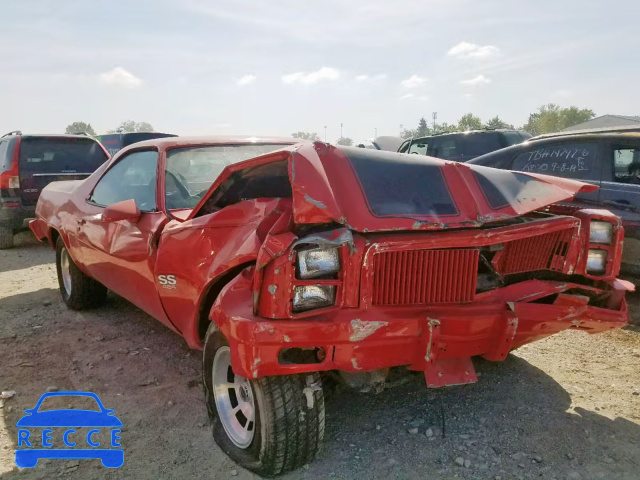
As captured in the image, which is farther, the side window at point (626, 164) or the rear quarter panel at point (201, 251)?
the side window at point (626, 164)

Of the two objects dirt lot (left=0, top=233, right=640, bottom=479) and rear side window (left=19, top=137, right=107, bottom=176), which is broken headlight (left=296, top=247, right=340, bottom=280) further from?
rear side window (left=19, top=137, right=107, bottom=176)

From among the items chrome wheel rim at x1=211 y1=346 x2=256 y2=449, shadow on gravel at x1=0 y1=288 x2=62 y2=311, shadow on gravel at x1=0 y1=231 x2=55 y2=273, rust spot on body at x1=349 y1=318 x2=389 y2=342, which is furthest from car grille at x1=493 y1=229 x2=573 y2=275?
shadow on gravel at x1=0 y1=231 x2=55 y2=273

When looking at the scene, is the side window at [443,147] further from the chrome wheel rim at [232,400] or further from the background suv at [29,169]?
the chrome wheel rim at [232,400]

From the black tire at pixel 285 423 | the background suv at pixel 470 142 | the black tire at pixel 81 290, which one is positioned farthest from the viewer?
the background suv at pixel 470 142

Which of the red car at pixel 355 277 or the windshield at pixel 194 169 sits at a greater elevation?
the windshield at pixel 194 169

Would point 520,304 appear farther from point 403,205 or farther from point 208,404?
point 208,404

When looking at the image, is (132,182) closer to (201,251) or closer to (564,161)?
(201,251)

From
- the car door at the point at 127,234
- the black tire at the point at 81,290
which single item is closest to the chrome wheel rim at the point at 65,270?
the black tire at the point at 81,290

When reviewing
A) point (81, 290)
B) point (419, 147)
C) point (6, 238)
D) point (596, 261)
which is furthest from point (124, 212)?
point (419, 147)

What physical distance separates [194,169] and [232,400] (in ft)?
5.20

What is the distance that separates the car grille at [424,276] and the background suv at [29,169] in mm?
6980

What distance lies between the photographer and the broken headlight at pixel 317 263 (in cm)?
206

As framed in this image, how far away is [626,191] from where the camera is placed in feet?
14.7

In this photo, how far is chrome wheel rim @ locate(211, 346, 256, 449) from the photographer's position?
94.0 inches
